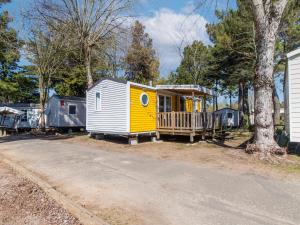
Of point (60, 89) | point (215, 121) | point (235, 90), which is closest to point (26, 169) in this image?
point (215, 121)

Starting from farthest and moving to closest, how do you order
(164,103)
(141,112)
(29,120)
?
1. (29,120)
2. (164,103)
3. (141,112)

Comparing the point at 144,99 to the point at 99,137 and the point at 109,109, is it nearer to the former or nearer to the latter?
the point at 109,109

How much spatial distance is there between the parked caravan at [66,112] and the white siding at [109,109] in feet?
25.2

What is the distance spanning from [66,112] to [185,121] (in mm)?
13221

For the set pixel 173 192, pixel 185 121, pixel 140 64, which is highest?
pixel 140 64

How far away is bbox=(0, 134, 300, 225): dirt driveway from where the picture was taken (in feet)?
11.9

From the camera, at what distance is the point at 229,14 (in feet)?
62.3

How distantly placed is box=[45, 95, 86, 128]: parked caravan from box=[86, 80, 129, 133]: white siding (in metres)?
7.68

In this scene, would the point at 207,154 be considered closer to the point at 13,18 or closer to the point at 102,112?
the point at 102,112

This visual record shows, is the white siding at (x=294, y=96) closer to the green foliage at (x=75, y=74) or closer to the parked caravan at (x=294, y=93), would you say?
the parked caravan at (x=294, y=93)

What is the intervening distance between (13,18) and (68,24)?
6.48m

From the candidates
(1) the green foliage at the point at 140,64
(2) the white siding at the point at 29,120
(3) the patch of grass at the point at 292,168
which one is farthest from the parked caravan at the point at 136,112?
(1) the green foliage at the point at 140,64

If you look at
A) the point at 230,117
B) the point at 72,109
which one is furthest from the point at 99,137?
the point at 230,117

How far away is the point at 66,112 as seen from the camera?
2202 centimetres
